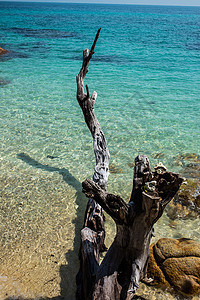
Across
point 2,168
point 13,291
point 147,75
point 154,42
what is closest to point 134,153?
point 2,168

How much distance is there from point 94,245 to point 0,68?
16.7 meters

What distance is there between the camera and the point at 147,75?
17.4 m

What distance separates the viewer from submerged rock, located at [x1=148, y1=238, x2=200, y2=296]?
12.4 feet

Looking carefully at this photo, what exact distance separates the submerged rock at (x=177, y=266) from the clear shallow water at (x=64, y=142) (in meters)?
0.28

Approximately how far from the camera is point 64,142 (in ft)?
28.3

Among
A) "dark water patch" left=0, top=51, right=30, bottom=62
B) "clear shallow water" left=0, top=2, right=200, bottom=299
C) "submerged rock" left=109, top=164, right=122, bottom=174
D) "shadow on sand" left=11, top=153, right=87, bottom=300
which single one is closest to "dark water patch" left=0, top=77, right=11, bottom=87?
"clear shallow water" left=0, top=2, right=200, bottom=299

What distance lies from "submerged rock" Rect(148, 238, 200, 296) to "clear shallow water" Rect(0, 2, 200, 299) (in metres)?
0.28

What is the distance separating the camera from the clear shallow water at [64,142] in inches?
175

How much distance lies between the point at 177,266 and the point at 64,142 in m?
5.53

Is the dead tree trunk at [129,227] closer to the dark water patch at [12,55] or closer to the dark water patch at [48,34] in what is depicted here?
the dark water patch at [12,55]

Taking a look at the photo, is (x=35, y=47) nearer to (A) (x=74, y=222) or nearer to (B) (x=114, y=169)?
(B) (x=114, y=169)

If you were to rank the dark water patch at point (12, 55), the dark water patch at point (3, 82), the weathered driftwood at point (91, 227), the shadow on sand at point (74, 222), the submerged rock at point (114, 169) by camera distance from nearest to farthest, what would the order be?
the weathered driftwood at point (91, 227)
the shadow on sand at point (74, 222)
the submerged rock at point (114, 169)
the dark water patch at point (3, 82)
the dark water patch at point (12, 55)

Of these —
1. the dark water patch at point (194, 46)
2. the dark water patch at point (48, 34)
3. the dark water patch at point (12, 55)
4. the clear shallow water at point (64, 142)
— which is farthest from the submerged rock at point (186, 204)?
the dark water patch at point (48, 34)

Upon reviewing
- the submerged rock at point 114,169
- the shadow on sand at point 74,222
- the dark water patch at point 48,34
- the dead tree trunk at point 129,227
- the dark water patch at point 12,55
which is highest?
the dark water patch at point 48,34
